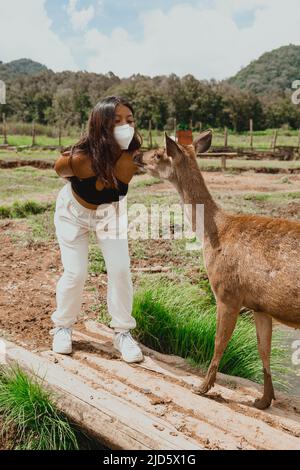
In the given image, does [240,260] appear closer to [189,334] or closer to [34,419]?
[189,334]

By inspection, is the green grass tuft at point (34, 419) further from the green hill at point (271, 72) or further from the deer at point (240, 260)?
the green hill at point (271, 72)

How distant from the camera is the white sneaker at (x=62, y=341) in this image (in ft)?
15.3

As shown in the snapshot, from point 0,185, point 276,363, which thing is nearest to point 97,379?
point 276,363

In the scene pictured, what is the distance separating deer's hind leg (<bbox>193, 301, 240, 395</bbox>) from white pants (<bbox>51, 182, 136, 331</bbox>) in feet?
3.04

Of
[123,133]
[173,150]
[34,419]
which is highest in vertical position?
[123,133]

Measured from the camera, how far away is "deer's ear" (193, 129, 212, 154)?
4.62 m

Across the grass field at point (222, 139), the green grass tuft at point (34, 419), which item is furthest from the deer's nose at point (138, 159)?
the grass field at point (222, 139)

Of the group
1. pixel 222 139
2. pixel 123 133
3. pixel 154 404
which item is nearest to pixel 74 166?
pixel 123 133

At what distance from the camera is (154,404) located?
12.7 feet

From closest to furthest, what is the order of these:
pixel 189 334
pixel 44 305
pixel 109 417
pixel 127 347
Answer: pixel 109 417
pixel 127 347
pixel 189 334
pixel 44 305

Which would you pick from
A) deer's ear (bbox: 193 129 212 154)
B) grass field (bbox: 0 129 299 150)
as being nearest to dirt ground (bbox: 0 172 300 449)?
deer's ear (bbox: 193 129 212 154)

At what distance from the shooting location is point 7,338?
5.05m

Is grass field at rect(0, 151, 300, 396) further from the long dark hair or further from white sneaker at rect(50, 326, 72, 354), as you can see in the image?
the long dark hair

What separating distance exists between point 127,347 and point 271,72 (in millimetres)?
92519
